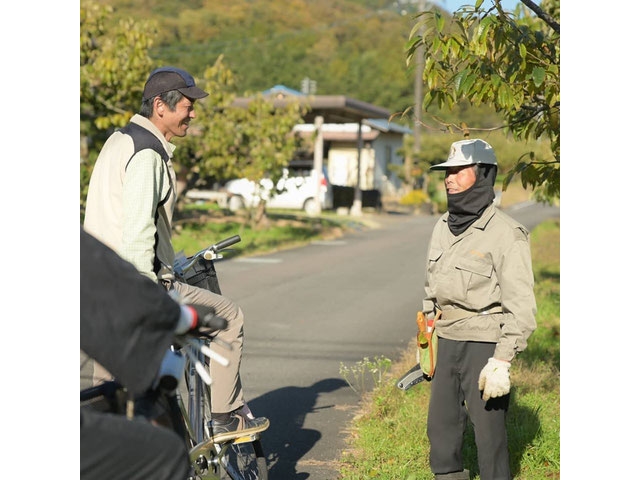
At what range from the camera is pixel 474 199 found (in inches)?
177

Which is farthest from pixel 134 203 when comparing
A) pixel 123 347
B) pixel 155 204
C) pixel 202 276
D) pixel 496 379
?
pixel 496 379

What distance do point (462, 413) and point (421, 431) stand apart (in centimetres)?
145

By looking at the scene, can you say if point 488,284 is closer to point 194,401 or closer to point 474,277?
point 474,277

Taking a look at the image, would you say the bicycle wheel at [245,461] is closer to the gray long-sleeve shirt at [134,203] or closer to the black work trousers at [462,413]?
the black work trousers at [462,413]

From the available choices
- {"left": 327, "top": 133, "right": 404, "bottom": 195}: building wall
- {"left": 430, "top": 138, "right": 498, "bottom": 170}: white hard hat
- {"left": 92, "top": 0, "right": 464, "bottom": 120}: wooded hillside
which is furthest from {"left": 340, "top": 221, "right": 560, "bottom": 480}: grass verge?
{"left": 92, "top": 0, "right": 464, "bottom": 120}: wooded hillside

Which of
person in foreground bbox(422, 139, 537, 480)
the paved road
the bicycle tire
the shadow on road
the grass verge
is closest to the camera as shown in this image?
the bicycle tire

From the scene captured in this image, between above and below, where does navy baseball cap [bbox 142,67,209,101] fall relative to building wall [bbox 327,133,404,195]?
above

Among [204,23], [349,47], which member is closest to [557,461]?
[204,23]

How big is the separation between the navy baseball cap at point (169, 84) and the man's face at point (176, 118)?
1.6 inches

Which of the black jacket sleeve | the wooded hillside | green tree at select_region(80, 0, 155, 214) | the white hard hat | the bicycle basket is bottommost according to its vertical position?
the bicycle basket

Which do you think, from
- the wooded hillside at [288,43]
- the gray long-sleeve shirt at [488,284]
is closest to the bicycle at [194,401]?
the gray long-sleeve shirt at [488,284]

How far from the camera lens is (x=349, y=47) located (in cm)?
9762

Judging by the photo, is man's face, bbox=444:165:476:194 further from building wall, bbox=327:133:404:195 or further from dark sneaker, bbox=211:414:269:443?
building wall, bbox=327:133:404:195

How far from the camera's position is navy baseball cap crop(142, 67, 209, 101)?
432cm
